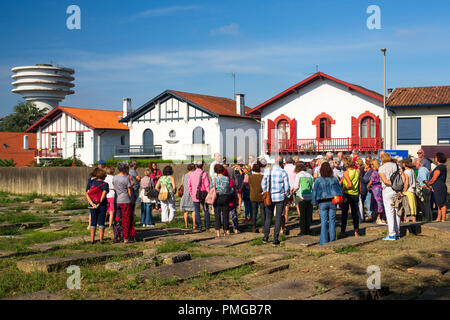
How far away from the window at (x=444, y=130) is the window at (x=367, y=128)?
4048 mm

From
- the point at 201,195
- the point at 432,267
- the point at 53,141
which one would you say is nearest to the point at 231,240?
the point at 201,195

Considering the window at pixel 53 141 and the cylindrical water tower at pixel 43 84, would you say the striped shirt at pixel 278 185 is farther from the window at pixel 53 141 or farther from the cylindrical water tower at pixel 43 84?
the cylindrical water tower at pixel 43 84

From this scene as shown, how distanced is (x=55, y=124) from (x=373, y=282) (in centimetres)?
4712

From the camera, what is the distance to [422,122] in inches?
1188

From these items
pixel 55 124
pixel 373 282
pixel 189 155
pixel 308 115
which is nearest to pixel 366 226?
pixel 373 282

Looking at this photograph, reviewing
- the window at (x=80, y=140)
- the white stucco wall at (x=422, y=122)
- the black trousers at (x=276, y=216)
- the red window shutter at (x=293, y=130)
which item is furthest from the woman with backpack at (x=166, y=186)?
the window at (x=80, y=140)

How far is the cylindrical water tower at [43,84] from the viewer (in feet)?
300

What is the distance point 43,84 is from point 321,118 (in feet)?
243

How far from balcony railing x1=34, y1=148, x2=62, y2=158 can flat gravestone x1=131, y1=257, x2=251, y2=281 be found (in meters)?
43.4

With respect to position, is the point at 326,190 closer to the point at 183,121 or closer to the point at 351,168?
the point at 351,168

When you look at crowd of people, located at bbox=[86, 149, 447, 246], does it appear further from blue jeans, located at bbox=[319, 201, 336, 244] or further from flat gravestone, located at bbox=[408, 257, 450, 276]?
flat gravestone, located at bbox=[408, 257, 450, 276]

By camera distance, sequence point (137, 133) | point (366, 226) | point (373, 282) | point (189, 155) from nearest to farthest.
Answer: point (373, 282) → point (366, 226) → point (189, 155) → point (137, 133)

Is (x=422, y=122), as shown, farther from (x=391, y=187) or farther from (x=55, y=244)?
(x=55, y=244)
